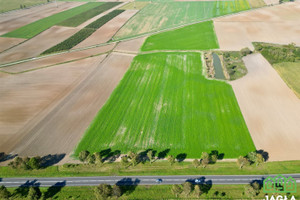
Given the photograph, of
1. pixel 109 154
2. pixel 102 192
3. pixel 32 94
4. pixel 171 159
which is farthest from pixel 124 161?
pixel 32 94

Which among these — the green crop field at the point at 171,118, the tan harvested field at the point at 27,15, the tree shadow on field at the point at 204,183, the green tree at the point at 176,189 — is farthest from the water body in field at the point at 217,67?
the tan harvested field at the point at 27,15

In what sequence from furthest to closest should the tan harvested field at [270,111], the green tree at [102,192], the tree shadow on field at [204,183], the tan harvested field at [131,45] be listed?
the tan harvested field at [131,45] → the tan harvested field at [270,111] → the tree shadow on field at [204,183] → the green tree at [102,192]

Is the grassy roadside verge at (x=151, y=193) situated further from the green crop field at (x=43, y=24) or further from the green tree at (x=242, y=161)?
the green crop field at (x=43, y=24)

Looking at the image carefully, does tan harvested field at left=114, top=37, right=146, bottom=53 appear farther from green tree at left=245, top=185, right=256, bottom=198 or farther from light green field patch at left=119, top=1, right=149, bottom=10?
green tree at left=245, top=185, right=256, bottom=198

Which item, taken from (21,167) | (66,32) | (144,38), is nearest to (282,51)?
(144,38)

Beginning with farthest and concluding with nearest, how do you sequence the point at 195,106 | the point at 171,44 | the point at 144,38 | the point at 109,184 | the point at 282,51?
the point at 144,38, the point at 171,44, the point at 282,51, the point at 195,106, the point at 109,184

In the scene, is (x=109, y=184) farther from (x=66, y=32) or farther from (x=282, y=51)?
(x=66, y=32)

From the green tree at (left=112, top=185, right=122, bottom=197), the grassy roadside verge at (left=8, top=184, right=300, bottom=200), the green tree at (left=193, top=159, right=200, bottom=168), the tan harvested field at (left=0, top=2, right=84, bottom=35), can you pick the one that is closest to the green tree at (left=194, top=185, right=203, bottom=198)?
the grassy roadside verge at (left=8, top=184, right=300, bottom=200)
